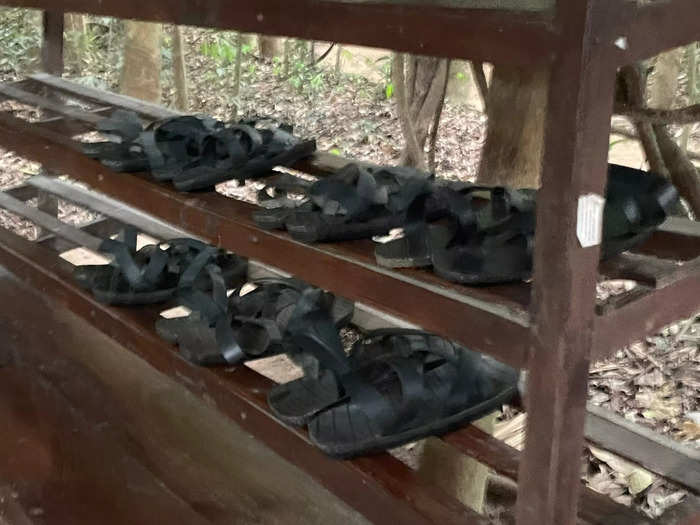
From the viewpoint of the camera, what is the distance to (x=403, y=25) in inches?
34.6

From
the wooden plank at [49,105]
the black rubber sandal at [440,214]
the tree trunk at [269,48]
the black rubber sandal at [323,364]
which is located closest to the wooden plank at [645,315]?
the black rubber sandal at [440,214]

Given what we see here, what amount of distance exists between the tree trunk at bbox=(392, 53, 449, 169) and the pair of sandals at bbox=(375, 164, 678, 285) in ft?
3.02

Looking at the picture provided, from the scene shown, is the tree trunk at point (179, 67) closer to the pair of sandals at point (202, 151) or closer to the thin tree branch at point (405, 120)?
the thin tree branch at point (405, 120)

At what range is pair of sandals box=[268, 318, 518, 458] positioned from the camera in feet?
3.81

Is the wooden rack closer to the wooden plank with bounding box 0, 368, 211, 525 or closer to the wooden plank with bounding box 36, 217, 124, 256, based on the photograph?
the wooden plank with bounding box 0, 368, 211, 525

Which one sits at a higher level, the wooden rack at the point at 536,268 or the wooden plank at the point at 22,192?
the wooden rack at the point at 536,268

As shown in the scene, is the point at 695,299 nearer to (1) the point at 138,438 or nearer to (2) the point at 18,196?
(1) the point at 138,438

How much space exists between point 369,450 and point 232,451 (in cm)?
51

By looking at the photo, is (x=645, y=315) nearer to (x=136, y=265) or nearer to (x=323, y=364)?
(x=323, y=364)

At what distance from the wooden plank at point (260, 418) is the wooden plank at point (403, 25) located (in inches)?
21.8

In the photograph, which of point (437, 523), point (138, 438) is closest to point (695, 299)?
point (437, 523)

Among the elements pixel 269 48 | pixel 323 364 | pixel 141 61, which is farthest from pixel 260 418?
pixel 269 48

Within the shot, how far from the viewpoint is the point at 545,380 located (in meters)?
0.85

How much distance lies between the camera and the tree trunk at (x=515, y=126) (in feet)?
5.00
